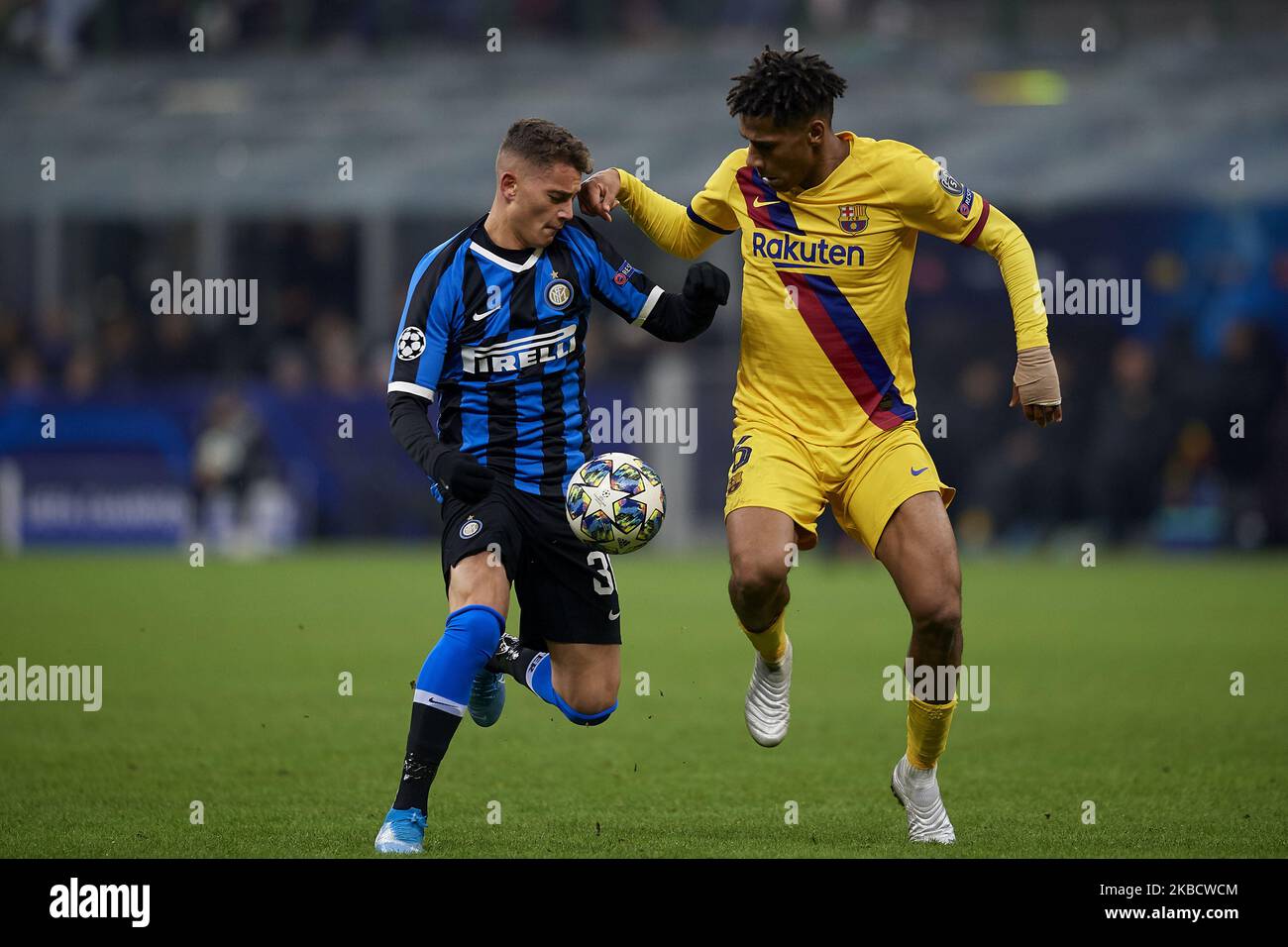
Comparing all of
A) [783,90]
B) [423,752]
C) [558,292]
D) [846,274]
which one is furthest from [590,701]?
[783,90]

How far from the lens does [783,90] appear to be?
6.61m

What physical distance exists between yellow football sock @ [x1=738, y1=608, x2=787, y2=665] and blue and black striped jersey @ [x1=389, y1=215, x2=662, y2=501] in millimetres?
952

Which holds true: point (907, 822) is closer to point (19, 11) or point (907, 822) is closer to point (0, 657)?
point (0, 657)

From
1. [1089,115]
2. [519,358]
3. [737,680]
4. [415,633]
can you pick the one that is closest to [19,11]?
[1089,115]

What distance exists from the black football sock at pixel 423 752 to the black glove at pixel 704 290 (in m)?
1.74

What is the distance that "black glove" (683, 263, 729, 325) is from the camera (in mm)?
6910

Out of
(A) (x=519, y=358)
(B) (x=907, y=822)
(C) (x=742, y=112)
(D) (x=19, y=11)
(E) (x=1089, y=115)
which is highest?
(D) (x=19, y=11)

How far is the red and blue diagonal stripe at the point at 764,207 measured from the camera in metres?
6.98

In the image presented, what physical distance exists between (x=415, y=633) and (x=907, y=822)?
6.68 m

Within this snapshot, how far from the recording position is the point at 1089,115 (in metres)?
22.7

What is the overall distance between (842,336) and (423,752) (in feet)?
6.97
